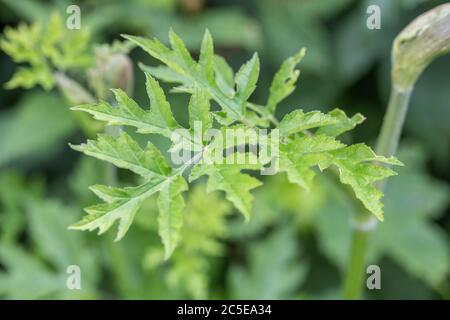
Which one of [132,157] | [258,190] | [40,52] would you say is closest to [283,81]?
[132,157]

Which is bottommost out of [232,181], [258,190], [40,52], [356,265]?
[356,265]

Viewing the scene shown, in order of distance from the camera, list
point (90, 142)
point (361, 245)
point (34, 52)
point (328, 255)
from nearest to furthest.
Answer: point (90, 142), point (361, 245), point (34, 52), point (328, 255)

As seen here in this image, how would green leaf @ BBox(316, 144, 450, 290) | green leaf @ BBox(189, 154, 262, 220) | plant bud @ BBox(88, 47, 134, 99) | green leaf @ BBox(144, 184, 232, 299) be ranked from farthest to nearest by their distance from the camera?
green leaf @ BBox(316, 144, 450, 290) < green leaf @ BBox(144, 184, 232, 299) < plant bud @ BBox(88, 47, 134, 99) < green leaf @ BBox(189, 154, 262, 220)

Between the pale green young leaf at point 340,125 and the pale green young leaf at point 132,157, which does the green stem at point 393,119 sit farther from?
the pale green young leaf at point 132,157

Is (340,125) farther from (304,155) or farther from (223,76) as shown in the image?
(223,76)

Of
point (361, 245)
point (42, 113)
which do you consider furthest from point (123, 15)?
point (361, 245)

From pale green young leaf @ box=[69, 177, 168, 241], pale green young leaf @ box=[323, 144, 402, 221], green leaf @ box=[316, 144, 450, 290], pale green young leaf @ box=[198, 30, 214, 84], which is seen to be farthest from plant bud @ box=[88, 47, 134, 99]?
green leaf @ box=[316, 144, 450, 290]

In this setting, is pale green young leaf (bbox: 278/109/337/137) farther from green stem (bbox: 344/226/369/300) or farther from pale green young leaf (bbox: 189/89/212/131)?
green stem (bbox: 344/226/369/300)
